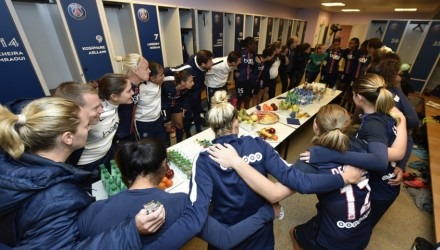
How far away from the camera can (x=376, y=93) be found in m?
1.36

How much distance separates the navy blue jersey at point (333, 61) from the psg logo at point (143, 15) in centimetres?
440

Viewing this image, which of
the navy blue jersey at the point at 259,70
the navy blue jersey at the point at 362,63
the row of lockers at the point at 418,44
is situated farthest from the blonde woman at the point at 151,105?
the row of lockers at the point at 418,44

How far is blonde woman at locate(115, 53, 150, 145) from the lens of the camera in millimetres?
2064

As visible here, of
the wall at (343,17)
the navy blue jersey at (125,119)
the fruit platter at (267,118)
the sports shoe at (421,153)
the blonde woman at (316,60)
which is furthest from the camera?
the wall at (343,17)

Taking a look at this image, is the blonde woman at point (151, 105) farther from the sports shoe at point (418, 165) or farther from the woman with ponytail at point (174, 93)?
the sports shoe at point (418, 165)

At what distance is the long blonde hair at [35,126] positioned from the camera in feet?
2.51

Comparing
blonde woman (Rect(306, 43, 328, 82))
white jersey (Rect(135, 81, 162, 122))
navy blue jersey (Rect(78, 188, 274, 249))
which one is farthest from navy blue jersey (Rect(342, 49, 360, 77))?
navy blue jersey (Rect(78, 188, 274, 249))

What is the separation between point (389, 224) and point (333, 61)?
4.10 m

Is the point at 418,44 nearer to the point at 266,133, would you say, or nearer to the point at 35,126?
the point at 266,133

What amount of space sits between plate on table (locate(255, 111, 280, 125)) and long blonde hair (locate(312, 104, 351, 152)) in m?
1.29

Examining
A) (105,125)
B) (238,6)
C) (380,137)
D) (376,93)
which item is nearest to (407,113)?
(376,93)

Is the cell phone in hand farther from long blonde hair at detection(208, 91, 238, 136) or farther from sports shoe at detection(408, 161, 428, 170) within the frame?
sports shoe at detection(408, 161, 428, 170)

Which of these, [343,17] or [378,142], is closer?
[378,142]

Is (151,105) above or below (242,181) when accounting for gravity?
below
